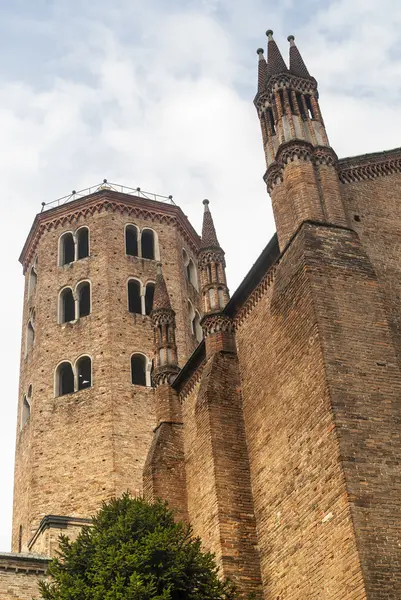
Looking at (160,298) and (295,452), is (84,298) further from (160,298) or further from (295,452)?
(295,452)

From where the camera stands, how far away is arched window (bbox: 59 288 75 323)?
3766cm

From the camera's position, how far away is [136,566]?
16672 millimetres

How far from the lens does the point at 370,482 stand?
1505 centimetres

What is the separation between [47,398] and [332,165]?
60.7 ft

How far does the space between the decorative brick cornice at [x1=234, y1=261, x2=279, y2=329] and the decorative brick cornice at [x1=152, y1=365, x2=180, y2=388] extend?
394 cm

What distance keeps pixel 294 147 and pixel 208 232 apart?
5.40 meters

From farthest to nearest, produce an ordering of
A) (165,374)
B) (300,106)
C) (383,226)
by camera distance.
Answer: (165,374) → (300,106) → (383,226)

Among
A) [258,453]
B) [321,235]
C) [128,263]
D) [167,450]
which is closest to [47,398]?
[128,263]

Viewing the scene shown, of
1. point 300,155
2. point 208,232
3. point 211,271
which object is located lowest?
point 300,155

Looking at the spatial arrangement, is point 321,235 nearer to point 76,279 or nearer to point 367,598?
point 367,598

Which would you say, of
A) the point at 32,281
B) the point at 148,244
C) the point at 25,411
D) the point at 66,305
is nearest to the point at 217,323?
the point at 25,411

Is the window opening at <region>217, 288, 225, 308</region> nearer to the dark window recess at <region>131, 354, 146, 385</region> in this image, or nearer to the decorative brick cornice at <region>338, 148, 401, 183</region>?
the decorative brick cornice at <region>338, 148, 401, 183</region>

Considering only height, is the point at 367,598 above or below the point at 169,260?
below

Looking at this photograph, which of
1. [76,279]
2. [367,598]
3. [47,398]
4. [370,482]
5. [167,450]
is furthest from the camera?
[76,279]
